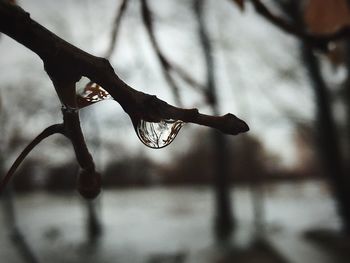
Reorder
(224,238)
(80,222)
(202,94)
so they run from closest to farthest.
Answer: (202,94) < (224,238) < (80,222)

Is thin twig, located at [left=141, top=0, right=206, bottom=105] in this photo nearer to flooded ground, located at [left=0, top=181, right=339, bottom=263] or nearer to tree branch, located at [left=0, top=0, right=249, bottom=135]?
tree branch, located at [left=0, top=0, right=249, bottom=135]

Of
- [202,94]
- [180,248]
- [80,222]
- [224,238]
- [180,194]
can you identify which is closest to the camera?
[202,94]

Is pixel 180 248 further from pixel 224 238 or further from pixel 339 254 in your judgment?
pixel 339 254

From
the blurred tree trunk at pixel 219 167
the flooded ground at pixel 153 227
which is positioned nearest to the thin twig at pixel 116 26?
the flooded ground at pixel 153 227

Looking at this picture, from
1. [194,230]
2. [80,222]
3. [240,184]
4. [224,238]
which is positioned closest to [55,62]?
[224,238]

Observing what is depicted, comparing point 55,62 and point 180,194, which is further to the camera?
point 180,194

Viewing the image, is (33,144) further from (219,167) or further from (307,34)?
(219,167)
